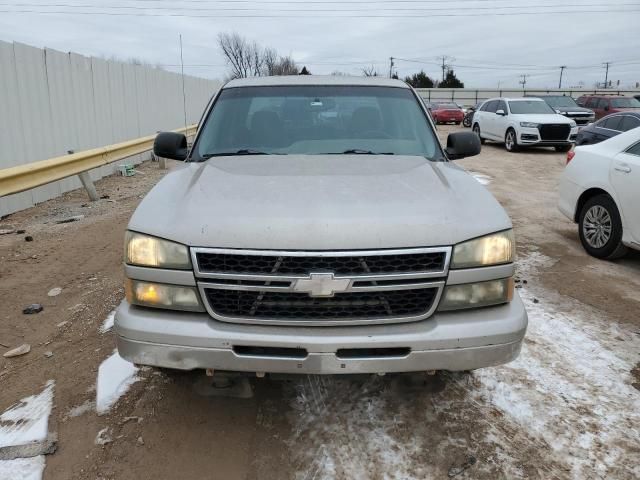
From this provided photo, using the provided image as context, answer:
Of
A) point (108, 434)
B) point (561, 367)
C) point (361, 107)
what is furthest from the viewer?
point (361, 107)

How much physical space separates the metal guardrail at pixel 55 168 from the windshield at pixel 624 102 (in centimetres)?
2198

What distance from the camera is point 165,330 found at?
8.00ft

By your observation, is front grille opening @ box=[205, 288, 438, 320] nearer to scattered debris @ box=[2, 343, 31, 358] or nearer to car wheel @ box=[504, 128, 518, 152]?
scattered debris @ box=[2, 343, 31, 358]

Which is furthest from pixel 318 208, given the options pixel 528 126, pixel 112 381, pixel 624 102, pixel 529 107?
pixel 624 102

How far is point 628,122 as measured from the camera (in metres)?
10.7

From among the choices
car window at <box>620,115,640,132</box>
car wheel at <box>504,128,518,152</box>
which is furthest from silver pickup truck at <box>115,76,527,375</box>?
car wheel at <box>504,128,518,152</box>

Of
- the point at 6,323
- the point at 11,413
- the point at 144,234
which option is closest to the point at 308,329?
the point at 144,234

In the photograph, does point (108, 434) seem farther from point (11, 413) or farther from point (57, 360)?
point (57, 360)

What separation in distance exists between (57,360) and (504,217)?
3092 millimetres

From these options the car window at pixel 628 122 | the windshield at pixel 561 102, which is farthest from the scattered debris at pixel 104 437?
the windshield at pixel 561 102

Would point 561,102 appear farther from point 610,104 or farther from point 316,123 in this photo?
point 316,123

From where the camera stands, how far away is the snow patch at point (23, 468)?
2524 millimetres

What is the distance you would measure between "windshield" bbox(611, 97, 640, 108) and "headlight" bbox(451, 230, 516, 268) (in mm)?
24725

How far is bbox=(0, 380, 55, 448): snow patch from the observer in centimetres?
280
